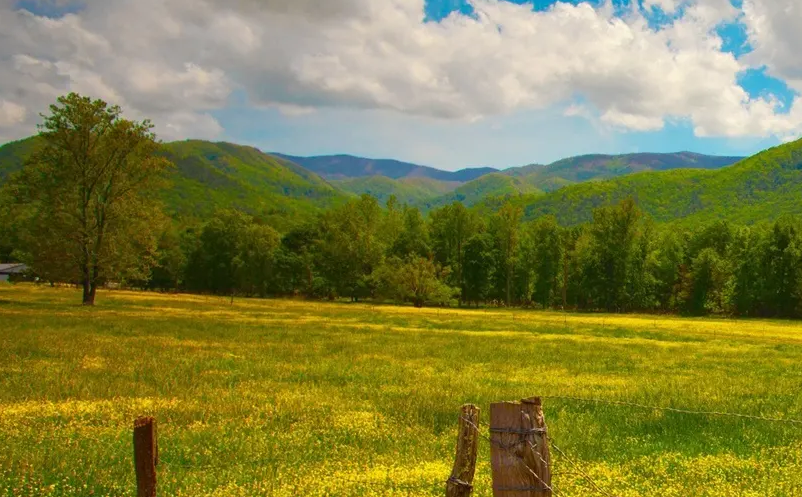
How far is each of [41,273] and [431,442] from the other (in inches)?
2297

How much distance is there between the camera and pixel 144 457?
7.00 metres

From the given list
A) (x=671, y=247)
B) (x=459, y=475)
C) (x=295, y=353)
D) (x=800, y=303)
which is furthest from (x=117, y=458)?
(x=671, y=247)

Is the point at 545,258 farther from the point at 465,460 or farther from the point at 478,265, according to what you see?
the point at 465,460

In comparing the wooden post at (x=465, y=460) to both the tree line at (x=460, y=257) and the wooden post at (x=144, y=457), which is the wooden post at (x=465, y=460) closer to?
the wooden post at (x=144, y=457)

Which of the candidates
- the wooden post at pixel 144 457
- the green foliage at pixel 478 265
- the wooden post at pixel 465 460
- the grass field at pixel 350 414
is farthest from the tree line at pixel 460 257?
the wooden post at pixel 465 460

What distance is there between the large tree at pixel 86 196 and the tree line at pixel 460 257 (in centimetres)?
34

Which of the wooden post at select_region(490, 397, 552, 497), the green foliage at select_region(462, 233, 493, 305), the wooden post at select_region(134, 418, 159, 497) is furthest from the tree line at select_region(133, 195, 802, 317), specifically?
the wooden post at select_region(490, 397, 552, 497)

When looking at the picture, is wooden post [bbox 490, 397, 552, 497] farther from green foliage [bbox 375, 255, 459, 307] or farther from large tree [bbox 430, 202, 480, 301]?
large tree [bbox 430, 202, 480, 301]

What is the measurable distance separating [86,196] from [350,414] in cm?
5568

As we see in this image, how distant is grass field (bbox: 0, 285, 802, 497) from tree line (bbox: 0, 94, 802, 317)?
141 ft

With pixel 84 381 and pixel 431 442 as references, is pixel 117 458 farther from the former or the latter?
pixel 84 381

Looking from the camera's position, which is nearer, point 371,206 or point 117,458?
A: point 117,458

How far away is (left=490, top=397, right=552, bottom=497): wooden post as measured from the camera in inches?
231

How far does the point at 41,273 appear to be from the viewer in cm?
5731
